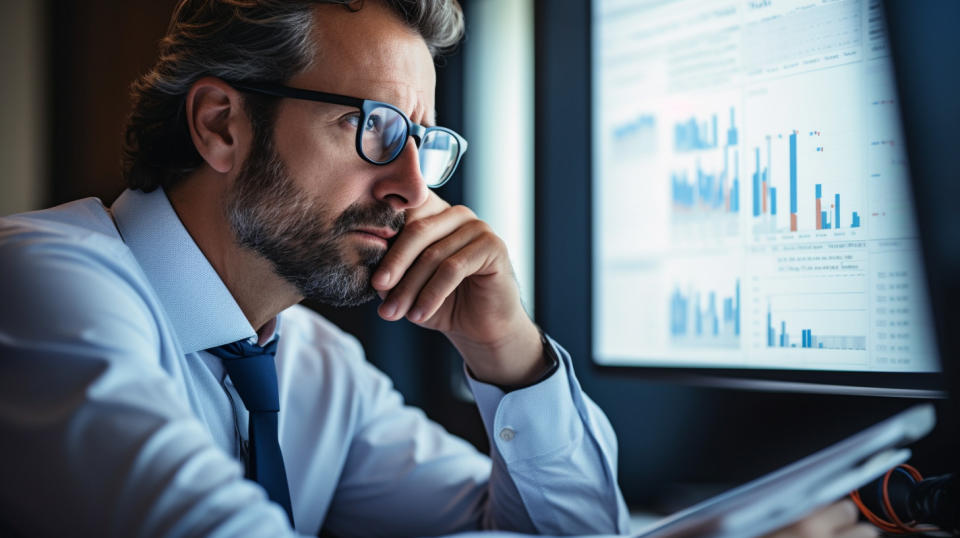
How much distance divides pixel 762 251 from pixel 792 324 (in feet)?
0.33

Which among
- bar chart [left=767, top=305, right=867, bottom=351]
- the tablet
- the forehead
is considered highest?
the forehead

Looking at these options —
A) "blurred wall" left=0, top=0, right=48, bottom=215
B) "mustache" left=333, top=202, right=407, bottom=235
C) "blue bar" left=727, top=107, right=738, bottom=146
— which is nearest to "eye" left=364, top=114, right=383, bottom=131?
"mustache" left=333, top=202, right=407, bottom=235

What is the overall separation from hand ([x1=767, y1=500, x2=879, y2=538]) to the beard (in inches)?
24.8

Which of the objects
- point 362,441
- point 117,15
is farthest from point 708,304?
point 117,15

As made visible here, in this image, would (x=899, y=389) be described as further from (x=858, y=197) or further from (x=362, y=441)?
(x=362, y=441)

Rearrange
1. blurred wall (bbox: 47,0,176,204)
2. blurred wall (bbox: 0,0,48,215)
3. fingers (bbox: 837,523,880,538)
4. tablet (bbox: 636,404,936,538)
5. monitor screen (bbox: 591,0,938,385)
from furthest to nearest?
blurred wall (bbox: 0,0,48,215) → blurred wall (bbox: 47,0,176,204) → monitor screen (bbox: 591,0,938,385) → fingers (bbox: 837,523,880,538) → tablet (bbox: 636,404,936,538)

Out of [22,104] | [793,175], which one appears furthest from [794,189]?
[22,104]

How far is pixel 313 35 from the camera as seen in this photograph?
983mm

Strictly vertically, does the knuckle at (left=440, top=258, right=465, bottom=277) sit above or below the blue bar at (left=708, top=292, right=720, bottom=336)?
above

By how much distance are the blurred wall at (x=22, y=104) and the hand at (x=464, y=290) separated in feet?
6.69

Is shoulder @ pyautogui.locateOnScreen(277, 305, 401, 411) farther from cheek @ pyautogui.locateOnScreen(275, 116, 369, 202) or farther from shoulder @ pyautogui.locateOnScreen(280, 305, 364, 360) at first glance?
cheek @ pyautogui.locateOnScreen(275, 116, 369, 202)

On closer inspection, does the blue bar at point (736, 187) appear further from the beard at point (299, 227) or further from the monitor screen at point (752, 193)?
the beard at point (299, 227)

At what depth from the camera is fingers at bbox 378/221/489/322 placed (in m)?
0.96

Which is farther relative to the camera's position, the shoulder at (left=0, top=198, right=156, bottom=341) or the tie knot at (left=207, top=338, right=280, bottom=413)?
the tie knot at (left=207, top=338, right=280, bottom=413)
